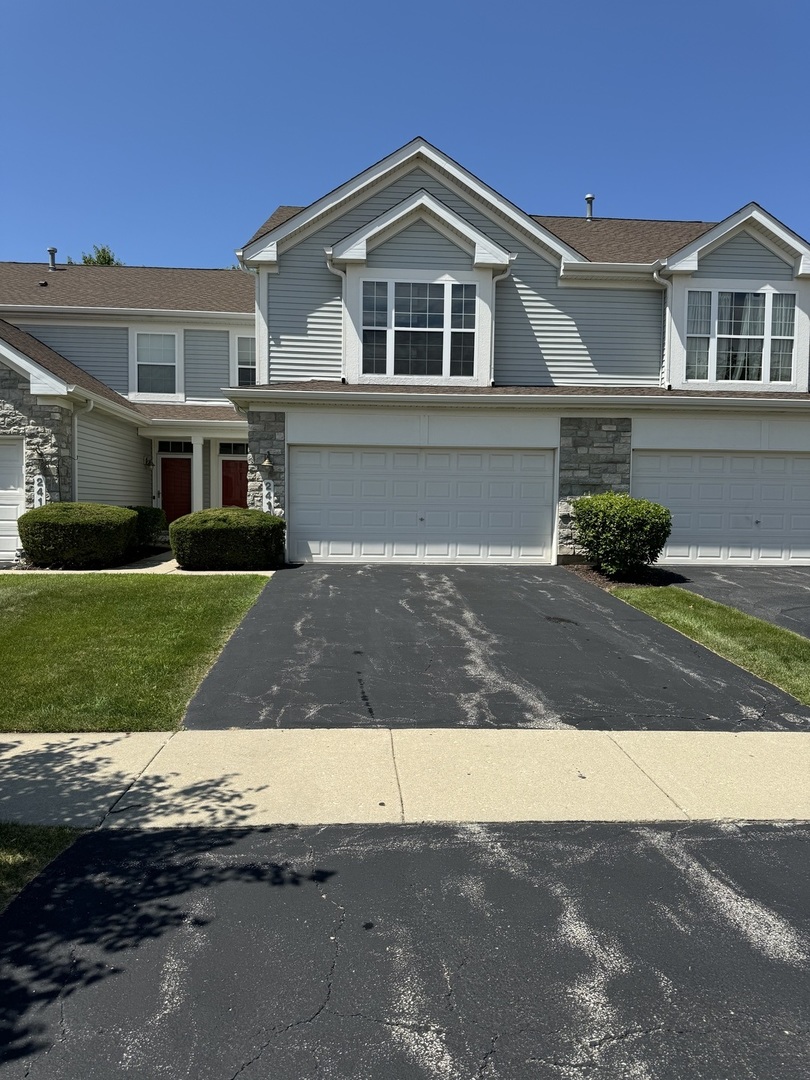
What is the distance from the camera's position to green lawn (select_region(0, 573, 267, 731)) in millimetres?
5742

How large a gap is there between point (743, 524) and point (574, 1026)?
1323 cm

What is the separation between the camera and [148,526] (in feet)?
53.2

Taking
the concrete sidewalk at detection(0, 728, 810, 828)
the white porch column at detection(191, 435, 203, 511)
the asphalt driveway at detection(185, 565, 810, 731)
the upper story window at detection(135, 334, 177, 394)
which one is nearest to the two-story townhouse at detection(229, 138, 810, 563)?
the asphalt driveway at detection(185, 565, 810, 731)

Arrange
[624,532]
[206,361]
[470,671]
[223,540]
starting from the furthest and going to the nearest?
[206,361] → [223,540] → [624,532] → [470,671]

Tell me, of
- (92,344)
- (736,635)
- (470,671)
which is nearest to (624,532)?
(736,635)

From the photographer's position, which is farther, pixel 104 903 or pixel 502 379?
pixel 502 379

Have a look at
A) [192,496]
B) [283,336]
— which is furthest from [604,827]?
[192,496]

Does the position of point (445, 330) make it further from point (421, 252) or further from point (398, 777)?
point (398, 777)

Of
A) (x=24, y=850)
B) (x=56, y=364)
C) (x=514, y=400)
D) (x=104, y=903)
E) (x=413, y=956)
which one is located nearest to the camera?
(x=413, y=956)

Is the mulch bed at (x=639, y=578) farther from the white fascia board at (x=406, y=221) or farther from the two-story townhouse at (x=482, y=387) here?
the white fascia board at (x=406, y=221)

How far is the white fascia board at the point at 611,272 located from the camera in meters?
14.6

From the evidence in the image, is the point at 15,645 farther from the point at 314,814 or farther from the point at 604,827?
the point at 604,827

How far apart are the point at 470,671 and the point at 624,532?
605 centimetres

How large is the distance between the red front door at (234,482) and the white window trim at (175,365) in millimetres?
2132
